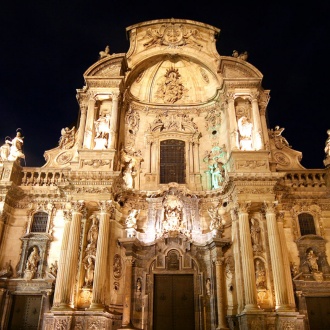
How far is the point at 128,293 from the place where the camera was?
16.9 metres

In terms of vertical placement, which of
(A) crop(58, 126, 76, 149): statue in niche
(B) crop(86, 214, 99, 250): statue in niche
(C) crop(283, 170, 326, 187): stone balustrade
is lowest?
(B) crop(86, 214, 99, 250): statue in niche

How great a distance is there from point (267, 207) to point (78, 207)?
869cm

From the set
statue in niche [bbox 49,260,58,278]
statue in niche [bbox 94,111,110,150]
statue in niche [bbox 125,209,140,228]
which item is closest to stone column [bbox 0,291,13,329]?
statue in niche [bbox 49,260,58,278]

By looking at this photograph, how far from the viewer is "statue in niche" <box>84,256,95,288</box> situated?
1631 centimetres

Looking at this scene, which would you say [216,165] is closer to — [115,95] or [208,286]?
[208,286]

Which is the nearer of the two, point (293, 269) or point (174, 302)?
point (293, 269)

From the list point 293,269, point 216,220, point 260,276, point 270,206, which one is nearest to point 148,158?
point 216,220

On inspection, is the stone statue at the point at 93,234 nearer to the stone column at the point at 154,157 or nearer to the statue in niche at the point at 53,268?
the statue in niche at the point at 53,268

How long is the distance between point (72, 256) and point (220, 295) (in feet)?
22.3

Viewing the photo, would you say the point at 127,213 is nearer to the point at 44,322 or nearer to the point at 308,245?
the point at 44,322

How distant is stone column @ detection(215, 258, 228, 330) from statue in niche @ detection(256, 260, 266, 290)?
168 centimetres

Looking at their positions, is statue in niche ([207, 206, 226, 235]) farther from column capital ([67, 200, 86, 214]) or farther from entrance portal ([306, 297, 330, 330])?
column capital ([67, 200, 86, 214])

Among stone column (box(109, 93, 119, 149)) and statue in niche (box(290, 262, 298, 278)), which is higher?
stone column (box(109, 93, 119, 149))

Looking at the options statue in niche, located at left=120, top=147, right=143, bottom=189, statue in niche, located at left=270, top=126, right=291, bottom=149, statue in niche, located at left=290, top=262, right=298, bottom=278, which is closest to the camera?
statue in niche, located at left=290, top=262, right=298, bottom=278
